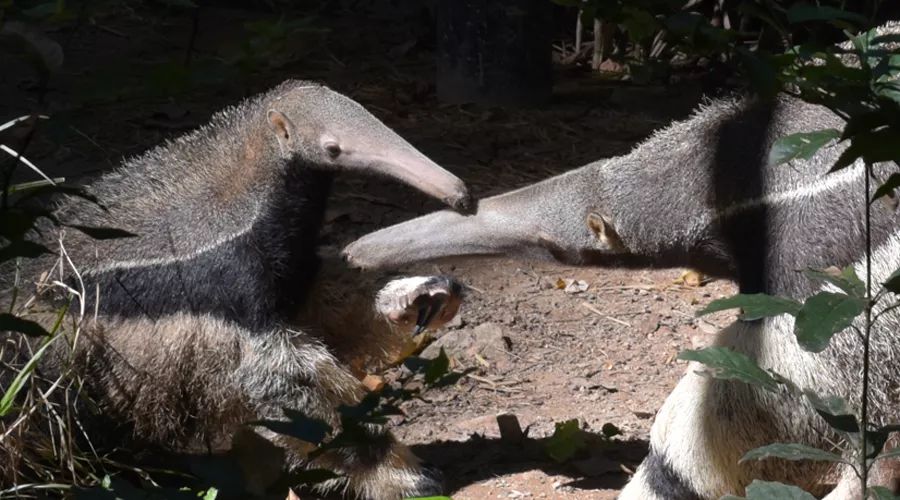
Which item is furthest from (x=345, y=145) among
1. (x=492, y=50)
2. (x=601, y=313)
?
(x=492, y=50)

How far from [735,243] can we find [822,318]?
2.14 metres

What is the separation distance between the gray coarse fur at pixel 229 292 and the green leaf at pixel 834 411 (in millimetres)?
2009

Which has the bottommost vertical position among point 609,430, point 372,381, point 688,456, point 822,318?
point 372,381

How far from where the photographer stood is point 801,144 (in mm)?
2316

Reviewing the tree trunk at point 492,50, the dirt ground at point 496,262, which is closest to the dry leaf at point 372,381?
the dirt ground at point 496,262

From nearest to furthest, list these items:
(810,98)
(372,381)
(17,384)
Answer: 1. (810,98)
2. (17,384)
3. (372,381)

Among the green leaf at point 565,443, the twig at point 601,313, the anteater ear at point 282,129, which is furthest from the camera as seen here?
the twig at point 601,313

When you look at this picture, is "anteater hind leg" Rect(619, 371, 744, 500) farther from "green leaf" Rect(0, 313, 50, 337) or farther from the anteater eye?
"green leaf" Rect(0, 313, 50, 337)

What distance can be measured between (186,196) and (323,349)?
0.81 metres

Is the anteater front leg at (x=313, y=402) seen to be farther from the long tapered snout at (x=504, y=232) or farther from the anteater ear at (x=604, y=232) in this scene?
the anteater ear at (x=604, y=232)

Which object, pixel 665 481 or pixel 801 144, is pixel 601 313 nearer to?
pixel 665 481

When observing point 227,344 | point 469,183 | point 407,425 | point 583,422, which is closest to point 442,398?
point 407,425

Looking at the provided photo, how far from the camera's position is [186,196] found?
484 cm

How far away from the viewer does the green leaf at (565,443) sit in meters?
4.85
